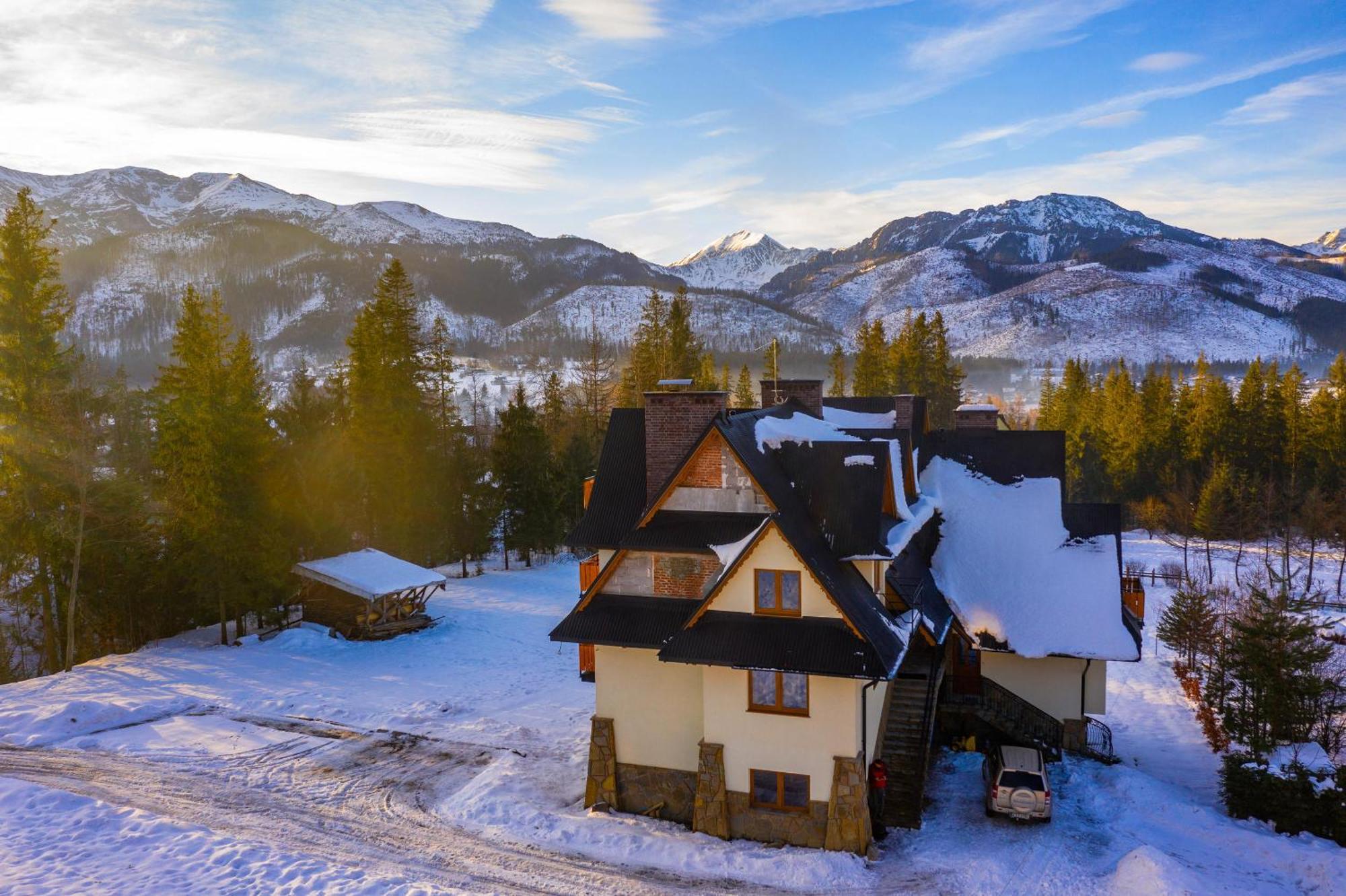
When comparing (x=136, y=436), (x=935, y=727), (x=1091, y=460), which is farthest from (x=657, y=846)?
(x=1091, y=460)

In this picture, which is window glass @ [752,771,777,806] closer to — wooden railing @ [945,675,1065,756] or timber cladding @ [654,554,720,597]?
timber cladding @ [654,554,720,597]

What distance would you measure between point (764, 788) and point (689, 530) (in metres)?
5.95

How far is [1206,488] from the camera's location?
58.1m

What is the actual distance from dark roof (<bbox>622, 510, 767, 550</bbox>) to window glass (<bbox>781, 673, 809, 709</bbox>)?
325 cm

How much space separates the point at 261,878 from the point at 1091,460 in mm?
82487

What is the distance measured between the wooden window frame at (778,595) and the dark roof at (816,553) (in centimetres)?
58

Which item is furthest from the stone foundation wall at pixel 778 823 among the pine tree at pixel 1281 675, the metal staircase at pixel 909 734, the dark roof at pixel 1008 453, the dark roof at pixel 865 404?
the dark roof at pixel 865 404

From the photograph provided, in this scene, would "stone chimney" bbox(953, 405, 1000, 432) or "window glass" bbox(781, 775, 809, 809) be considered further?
"stone chimney" bbox(953, 405, 1000, 432)

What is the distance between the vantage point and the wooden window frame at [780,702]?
15906 mm

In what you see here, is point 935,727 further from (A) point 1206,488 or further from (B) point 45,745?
(A) point 1206,488

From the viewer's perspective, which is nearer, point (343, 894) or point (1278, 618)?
point (343, 894)

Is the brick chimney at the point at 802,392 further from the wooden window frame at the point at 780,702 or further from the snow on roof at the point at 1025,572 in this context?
the wooden window frame at the point at 780,702

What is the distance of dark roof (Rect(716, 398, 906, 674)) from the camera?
15.7 meters

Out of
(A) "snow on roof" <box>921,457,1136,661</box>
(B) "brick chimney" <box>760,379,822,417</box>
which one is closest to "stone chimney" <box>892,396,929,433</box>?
(A) "snow on roof" <box>921,457,1136,661</box>
